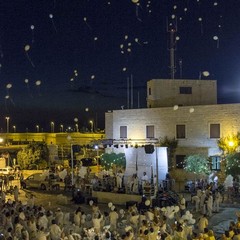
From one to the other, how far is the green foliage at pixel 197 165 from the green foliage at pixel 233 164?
233 cm

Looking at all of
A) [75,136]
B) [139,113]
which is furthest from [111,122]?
[75,136]

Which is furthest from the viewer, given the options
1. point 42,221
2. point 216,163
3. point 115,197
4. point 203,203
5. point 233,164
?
point 216,163

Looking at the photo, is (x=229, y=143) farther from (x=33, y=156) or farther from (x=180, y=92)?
(x=33, y=156)

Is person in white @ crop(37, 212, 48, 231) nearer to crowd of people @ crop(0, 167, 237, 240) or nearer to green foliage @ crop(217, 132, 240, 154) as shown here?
crowd of people @ crop(0, 167, 237, 240)

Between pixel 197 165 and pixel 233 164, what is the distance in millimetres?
2944

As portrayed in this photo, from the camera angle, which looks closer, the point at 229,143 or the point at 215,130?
the point at 229,143

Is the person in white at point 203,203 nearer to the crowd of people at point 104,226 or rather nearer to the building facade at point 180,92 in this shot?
the crowd of people at point 104,226

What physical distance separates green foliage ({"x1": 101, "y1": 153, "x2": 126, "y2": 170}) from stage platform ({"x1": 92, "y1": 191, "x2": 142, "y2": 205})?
19.6ft

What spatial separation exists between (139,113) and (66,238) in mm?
18312

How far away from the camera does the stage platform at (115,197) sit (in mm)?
21583

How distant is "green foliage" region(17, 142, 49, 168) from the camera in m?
39.3

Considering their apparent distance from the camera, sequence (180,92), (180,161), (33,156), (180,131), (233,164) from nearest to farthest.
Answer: (233,164) → (180,161) → (180,131) → (180,92) → (33,156)

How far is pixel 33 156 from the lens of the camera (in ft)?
129

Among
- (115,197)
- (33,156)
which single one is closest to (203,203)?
(115,197)
